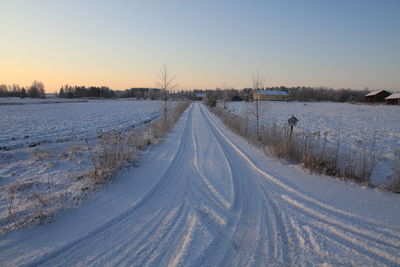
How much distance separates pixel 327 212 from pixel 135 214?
3.84 m

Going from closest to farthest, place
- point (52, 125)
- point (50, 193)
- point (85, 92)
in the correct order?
point (50, 193), point (52, 125), point (85, 92)

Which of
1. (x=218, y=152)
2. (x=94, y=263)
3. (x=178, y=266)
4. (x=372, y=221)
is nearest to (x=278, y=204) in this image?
(x=372, y=221)

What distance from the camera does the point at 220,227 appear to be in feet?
12.3

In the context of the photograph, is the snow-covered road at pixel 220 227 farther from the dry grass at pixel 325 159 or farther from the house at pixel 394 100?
the house at pixel 394 100

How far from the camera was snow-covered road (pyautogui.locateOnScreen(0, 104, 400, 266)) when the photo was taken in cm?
303

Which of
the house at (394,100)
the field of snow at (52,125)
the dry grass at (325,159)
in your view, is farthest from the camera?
the house at (394,100)

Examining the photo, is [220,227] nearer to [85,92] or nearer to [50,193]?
[50,193]

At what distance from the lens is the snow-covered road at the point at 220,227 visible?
9.94 ft

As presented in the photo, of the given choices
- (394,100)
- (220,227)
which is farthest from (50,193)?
(394,100)

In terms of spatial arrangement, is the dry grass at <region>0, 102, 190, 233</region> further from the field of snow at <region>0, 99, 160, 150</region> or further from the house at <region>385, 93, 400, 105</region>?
the house at <region>385, 93, 400, 105</region>

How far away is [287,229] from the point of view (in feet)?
12.2

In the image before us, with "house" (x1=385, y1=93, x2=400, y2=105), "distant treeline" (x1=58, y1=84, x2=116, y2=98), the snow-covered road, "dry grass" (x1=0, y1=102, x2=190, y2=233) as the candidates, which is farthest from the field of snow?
"distant treeline" (x1=58, y1=84, x2=116, y2=98)

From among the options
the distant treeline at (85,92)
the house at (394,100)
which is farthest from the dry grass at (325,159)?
the distant treeline at (85,92)

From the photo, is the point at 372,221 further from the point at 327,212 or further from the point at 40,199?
the point at 40,199
